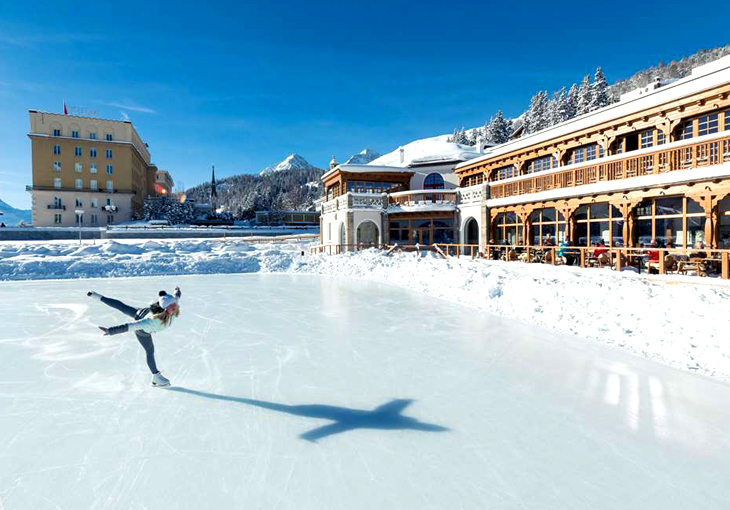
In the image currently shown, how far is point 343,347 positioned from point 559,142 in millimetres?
19411

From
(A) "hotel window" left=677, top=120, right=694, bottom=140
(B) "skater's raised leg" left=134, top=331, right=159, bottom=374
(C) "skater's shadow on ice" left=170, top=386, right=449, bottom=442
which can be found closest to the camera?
(C) "skater's shadow on ice" left=170, top=386, right=449, bottom=442

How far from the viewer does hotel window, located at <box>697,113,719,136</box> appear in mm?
13523

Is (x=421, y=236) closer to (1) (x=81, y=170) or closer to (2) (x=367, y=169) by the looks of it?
(2) (x=367, y=169)

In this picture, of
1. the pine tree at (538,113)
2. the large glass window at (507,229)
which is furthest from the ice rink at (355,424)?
the pine tree at (538,113)

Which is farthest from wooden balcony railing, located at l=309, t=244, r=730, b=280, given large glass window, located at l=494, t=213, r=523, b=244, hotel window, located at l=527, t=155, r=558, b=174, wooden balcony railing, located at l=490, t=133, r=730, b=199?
hotel window, located at l=527, t=155, r=558, b=174

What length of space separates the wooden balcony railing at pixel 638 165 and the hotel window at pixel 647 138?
246cm

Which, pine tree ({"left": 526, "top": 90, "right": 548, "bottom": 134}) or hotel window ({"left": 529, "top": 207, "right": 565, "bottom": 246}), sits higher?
pine tree ({"left": 526, "top": 90, "right": 548, "bottom": 134})

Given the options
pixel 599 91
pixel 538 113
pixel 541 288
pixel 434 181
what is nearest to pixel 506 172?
pixel 434 181

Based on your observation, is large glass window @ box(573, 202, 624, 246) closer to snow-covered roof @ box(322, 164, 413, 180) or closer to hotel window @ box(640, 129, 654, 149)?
hotel window @ box(640, 129, 654, 149)

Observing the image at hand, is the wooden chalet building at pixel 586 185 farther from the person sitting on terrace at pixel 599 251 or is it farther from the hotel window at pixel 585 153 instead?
the person sitting on terrace at pixel 599 251

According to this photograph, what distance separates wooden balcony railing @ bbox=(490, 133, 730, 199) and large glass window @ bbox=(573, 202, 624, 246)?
1540 mm

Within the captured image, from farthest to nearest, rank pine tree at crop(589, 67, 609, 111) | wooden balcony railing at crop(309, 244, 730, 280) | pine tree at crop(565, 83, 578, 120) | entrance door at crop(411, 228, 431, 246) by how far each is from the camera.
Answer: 1. pine tree at crop(565, 83, 578, 120)
2. pine tree at crop(589, 67, 609, 111)
3. entrance door at crop(411, 228, 431, 246)
4. wooden balcony railing at crop(309, 244, 730, 280)

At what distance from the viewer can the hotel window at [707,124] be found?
13523 mm

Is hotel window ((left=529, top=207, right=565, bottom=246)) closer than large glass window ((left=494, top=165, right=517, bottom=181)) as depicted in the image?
Yes
